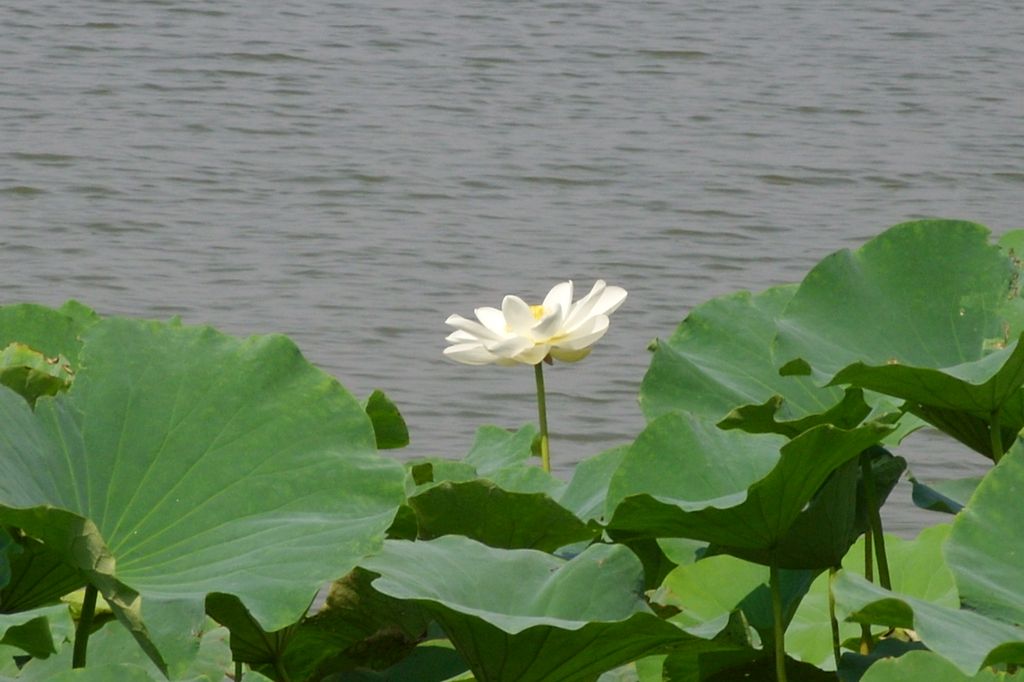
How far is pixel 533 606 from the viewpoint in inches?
39.7

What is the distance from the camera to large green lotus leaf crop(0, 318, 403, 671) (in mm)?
1002

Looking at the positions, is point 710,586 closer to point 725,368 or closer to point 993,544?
point 725,368

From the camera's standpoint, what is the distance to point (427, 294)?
4.75m

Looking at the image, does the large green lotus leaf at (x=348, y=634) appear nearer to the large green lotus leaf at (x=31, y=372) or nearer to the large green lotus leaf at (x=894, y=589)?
the large green lotus leaf at (x=31, y=372)

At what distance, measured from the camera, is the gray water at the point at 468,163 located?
4559mm

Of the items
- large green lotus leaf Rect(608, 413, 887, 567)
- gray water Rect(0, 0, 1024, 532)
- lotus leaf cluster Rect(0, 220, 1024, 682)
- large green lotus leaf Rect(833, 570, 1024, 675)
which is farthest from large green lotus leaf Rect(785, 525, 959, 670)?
gray water Rect(0, 0, 1024, 532)

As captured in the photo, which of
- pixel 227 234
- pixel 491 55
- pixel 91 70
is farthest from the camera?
pixel 491 55

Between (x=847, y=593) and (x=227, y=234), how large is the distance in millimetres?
4457

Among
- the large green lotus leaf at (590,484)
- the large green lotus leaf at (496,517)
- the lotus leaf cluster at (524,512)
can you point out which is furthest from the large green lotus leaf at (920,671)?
the large green lotus leaf at (590,484)

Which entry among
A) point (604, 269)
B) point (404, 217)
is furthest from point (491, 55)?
point (604, 269)

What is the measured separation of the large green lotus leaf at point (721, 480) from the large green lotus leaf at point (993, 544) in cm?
10

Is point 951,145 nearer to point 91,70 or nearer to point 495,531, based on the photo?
point 91,70

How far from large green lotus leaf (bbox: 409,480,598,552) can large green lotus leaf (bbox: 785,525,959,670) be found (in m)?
0.31

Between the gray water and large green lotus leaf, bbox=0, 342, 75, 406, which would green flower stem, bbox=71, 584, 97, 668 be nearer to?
large green lotus leaf, bbox=0, 342, 75, 406
